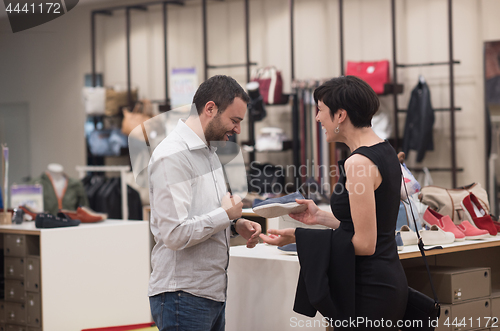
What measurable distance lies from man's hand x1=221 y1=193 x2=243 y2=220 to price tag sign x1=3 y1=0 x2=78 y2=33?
944mm

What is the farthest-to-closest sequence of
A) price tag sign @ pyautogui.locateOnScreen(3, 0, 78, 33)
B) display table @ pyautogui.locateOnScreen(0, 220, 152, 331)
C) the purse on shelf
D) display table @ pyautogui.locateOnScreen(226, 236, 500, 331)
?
display table @ pyautogui.locateOnScreen(0, 220, 152, 331), the purse on shelf, display table @ pyautogui.locateOnScreen(226, 236, 500, 331), price tag sign @ pyautogui.locateOnScreen(3, 0, 78, 33)

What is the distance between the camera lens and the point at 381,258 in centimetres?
158

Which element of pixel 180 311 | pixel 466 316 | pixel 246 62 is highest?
pixel 246 62

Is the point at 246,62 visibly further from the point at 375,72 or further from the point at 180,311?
the point at 180,311

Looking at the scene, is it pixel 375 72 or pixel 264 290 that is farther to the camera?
pixel 375 72

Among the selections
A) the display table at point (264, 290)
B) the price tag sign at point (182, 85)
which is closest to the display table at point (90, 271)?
the display table at point (264, 290)

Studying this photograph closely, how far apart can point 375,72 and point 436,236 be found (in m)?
3.14

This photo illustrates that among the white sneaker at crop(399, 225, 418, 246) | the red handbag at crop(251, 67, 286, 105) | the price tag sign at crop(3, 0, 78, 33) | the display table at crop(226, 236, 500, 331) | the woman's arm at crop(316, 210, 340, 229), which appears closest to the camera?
the price tag sign at crop(3, 0, 78, 33)

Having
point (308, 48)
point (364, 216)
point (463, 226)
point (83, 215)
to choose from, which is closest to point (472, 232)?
point (463, 226)

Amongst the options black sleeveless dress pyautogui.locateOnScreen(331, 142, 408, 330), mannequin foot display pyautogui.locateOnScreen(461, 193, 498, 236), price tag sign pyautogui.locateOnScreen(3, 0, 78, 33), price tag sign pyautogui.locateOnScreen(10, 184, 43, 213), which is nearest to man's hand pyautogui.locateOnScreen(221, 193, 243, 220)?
black sleeveless dress pyautogui.locateOnScreen(331, 142, 408, 330)

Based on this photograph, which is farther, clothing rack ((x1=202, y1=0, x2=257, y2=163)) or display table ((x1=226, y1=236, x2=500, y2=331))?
clothing rack ((x1=202, y1=0, x2=257, y2=163))

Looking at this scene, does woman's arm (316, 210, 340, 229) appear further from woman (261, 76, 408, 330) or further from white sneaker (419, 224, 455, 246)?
white sneaker (419, 224, 455, 246)

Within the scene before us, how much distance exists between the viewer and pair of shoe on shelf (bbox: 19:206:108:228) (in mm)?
3318

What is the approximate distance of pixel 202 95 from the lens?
158 cm
